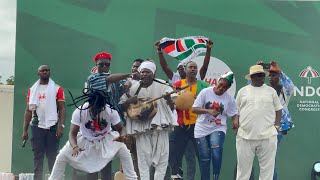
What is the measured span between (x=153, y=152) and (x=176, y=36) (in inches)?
82.4

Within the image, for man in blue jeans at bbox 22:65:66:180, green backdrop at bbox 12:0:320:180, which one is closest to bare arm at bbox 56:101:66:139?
man in blue jeans at bbox 22:65:66:180

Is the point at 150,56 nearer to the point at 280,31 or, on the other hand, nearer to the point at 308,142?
the point at 280,31

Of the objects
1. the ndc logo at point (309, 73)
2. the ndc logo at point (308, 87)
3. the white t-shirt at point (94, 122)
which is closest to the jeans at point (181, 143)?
the white t-shirt at point (94, 122)

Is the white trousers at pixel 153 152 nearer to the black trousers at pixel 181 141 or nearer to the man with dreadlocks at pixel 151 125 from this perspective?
the man with dreadlocks at pixel 151 125

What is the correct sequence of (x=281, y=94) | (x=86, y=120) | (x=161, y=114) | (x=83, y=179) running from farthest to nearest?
(x=83, y=179) < (x=281, y=94) < (x=161, y=114) < (x=86, y=120)

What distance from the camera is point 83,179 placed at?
7.42m

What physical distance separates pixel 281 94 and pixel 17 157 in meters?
3.94

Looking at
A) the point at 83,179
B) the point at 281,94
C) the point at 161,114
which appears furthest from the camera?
the point at 83,179

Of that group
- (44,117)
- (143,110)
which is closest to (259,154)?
(143,110)

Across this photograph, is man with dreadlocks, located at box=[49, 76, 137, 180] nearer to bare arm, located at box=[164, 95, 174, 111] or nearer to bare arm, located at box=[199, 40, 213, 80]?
bare arm, located at box=[164, 95, 174, 111]

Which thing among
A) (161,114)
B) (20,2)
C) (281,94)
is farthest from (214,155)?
(20,2)

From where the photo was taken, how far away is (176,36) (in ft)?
25.2

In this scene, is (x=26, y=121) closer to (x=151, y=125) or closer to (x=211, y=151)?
(x=151, y=125)

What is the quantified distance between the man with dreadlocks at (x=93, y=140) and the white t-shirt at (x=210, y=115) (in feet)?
3.84
